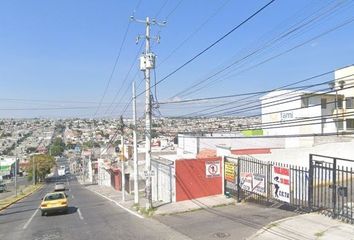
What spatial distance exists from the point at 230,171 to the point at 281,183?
213 inches

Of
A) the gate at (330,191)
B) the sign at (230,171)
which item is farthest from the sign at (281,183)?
the sign at (230,171)

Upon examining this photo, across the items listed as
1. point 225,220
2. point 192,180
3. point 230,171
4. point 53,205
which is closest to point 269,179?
point 225,220

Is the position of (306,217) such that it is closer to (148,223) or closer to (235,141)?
(148,223)

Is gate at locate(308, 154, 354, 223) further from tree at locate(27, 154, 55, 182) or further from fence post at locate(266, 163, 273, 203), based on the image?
tree at locate(27, 154, 55, 182)

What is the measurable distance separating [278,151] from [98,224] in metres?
16.4

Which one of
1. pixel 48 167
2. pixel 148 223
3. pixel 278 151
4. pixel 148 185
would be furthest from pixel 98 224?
pixel 48 167

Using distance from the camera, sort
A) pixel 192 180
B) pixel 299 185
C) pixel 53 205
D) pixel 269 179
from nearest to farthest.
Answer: pixel 299 185 → pixel 269 179 → pixel 192 180 → pixel 53 205

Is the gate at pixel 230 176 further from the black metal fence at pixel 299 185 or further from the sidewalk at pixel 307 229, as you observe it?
the sidewalk at pixel 307 229

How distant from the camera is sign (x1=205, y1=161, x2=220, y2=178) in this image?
25781 mm

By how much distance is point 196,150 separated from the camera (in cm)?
4950

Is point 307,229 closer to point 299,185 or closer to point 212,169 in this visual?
point 299,185

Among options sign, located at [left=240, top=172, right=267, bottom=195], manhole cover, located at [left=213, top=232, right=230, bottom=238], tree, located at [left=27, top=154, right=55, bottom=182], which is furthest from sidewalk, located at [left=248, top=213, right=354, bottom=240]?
tree, located at [left=27, top=154, right=55, bottom=182]

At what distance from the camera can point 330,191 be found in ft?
58.1

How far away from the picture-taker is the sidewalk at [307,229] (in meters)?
14.2
